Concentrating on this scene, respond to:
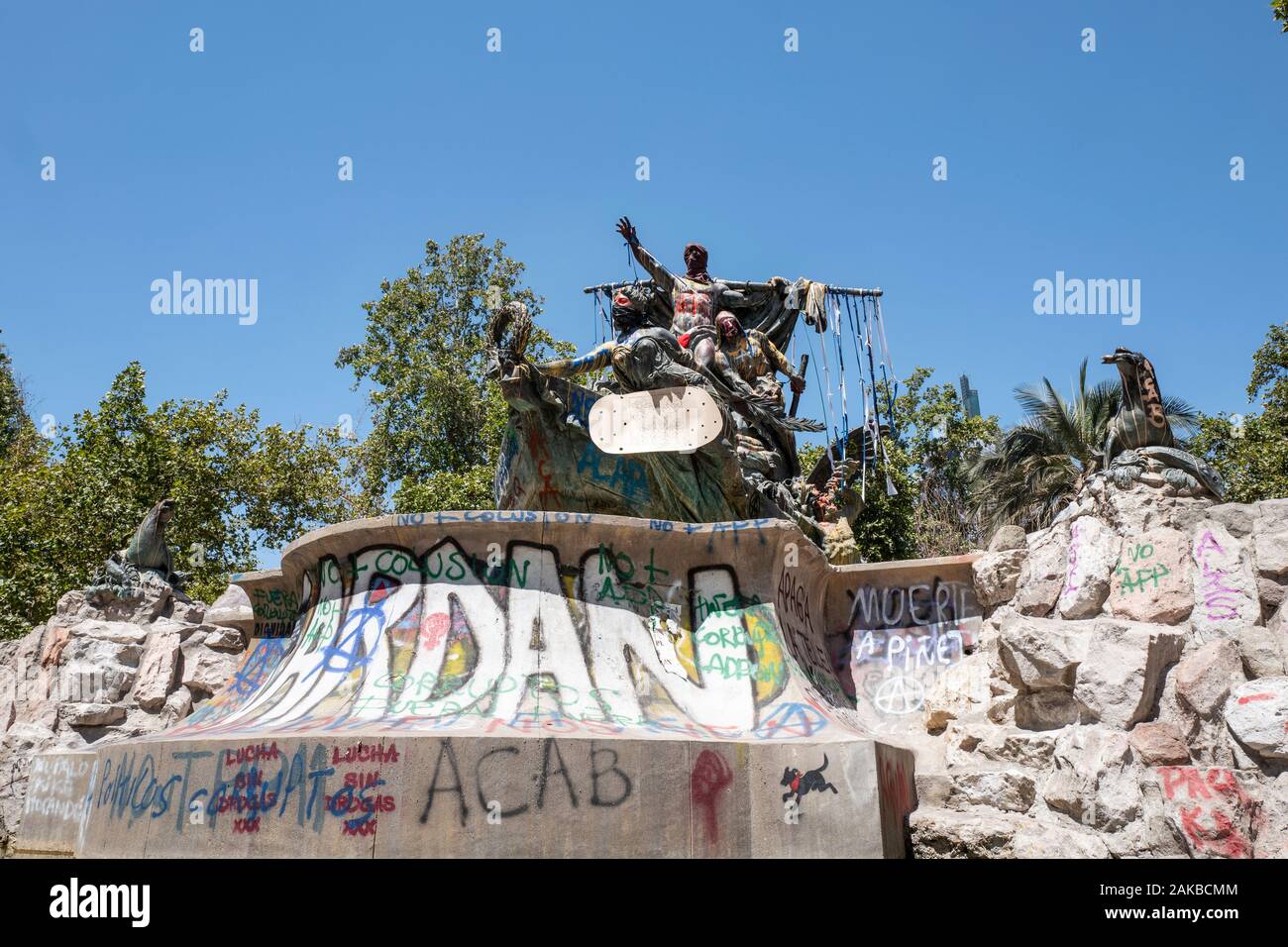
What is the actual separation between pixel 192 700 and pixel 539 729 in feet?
19.3

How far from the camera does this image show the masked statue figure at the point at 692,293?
38.6ft

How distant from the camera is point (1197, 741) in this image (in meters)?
6.51

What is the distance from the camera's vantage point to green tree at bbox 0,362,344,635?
67.4 ft

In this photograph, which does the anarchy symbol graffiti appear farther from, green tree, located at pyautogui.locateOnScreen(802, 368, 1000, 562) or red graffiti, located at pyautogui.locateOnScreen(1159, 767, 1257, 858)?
green tree, located at pyautogui.locateOnScreen(802, 368, 1000, 562)

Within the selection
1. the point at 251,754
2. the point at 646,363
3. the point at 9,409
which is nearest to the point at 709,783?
the point at 251,754

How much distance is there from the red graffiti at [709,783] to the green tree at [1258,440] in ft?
55.8

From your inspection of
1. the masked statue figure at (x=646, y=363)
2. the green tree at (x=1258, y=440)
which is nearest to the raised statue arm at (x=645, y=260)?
the masked statue figure at (x=646, y=363)

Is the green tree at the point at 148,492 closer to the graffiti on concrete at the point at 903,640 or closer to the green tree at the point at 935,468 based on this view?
the green tree at the point at 935,468

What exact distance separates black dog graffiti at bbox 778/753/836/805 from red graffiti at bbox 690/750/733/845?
33 cm

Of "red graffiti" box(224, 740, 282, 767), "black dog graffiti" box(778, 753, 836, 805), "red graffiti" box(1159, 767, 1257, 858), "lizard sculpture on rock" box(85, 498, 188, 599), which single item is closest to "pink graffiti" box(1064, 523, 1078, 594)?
"red graffiti" box(1159, 767, 1257, 858)

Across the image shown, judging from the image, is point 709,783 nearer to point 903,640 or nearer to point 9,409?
point 903,640

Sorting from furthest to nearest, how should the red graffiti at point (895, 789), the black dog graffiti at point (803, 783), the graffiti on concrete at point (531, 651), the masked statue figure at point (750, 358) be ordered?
the masked statue figure at point (750, 358)
the graffiti on concrete at point (531, 651)
the red graffiti at point (895, 789)
the black dog graffiti at point (803, 783)

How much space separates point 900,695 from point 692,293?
575 cm

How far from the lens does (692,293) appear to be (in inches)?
490
